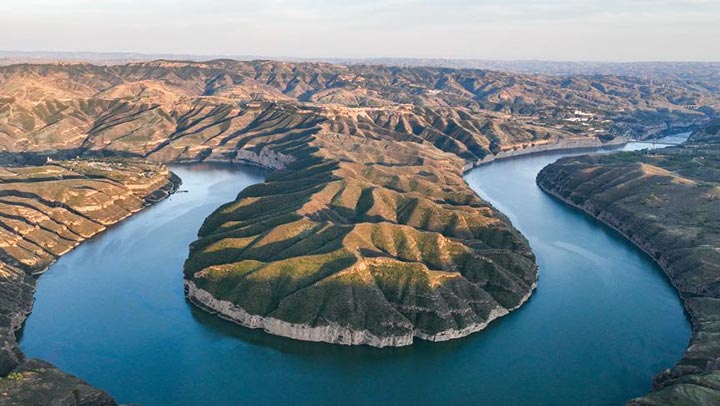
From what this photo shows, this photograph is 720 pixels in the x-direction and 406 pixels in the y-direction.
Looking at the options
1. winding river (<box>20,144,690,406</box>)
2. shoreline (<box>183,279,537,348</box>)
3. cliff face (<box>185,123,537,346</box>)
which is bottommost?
winding river (<box>20,144,690,406</box>)

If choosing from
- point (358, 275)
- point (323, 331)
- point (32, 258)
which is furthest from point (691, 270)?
point (32, 258)

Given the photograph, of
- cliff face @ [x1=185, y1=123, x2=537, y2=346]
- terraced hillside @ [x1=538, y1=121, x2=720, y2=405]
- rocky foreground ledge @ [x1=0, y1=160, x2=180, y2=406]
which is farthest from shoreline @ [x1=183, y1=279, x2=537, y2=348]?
terraced hillside @ [x1=538, y1=121, x2=720, y2=405]

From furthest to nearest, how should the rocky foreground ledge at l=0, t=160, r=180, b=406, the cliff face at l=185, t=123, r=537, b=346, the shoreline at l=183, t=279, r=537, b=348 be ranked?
1. the cliff face at l=185, t=123, r=537, b=346
2. the shoreline at l=183, t=279, r=537, b=348
3. the rocky foreground ledge at l=0, t=160, r=180, b=406

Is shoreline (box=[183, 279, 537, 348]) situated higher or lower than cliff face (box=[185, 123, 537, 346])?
lower

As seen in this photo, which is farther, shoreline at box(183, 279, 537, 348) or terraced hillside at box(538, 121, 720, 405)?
shoreline at box(183, 279, 537, 348)

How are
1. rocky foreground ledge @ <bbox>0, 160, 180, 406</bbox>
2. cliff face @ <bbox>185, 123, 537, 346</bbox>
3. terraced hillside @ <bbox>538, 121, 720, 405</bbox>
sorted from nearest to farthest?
rocky foreground ledge @ <bbox>0, 160, 180, 406</bbox>, terraced hillside @ <bbox>538, 121, 720, 405</bbox>, cliff face @ <bbox>185, 123, 537, 346</bbox>

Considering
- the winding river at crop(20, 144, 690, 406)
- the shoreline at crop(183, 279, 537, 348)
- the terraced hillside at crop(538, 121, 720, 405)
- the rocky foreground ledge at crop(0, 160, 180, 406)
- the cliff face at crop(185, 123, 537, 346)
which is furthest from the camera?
the cliff face at crop(185, 123, 537, 346)

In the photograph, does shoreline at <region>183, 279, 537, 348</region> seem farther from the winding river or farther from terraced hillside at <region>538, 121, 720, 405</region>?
terraced hillside at <region>538, 121, 720, 405</region>

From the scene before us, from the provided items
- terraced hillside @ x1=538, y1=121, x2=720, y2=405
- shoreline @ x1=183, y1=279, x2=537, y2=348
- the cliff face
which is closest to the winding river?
shoreline @ x1=183, y1=279, x2=537, y2=348

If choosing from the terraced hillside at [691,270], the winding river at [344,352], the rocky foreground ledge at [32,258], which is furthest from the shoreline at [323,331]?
the terraced hillside at [691,270]
